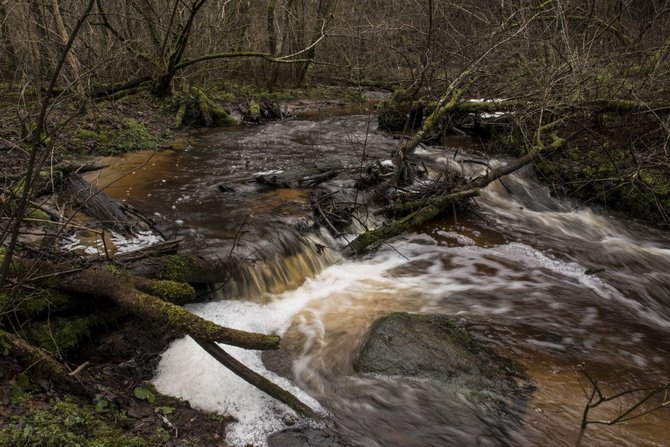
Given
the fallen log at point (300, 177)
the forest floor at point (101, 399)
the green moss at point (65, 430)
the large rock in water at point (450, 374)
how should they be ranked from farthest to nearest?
the fallen log at point (300, 177) → the large rock in water at point (450, 374) → the forest floor at point (101, 399) → the green moss at point (65, 430)

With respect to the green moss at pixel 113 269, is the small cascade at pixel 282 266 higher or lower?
lower

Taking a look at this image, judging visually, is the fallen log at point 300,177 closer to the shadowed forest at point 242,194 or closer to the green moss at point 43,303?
the shadowed forest at point 242,194

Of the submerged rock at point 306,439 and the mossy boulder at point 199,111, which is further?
the mossy boulder at point 199,111

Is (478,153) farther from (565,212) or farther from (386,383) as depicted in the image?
(386,383)

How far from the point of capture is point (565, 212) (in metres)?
8.64

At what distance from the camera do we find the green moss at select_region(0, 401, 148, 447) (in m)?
2.27

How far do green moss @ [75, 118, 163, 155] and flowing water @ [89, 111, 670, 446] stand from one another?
1.98 ft

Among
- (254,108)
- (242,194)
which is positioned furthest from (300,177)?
(254,108)

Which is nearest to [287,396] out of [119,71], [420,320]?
[420,320]

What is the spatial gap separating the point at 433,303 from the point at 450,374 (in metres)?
1.54

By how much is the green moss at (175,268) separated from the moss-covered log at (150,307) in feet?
2.26

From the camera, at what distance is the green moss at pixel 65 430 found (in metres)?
2.27

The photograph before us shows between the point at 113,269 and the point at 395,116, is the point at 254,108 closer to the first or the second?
the point at 395,116

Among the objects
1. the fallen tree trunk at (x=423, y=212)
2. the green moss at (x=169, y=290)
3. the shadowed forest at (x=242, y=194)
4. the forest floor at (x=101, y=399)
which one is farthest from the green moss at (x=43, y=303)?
the fallen tree trunk at (x=423, y=212)
